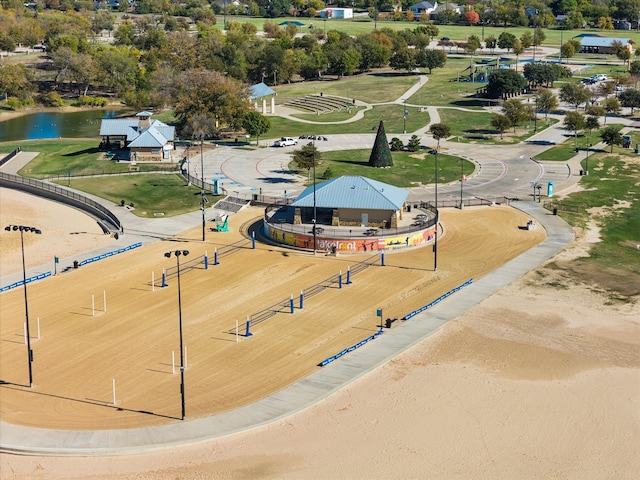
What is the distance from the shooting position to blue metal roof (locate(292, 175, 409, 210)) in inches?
3127

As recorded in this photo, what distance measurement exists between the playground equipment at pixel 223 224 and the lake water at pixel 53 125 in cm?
6370

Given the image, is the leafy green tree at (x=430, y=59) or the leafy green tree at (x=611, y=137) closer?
the leafy green tree at (x=611, y=137)

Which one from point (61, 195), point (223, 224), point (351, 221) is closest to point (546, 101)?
point (351, 221)

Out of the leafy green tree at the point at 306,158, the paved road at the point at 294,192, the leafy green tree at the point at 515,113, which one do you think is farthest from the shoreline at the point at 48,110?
the leafy green tree at the point at 306,158

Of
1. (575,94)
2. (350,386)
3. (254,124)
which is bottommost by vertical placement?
(350,386)

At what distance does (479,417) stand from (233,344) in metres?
17.2

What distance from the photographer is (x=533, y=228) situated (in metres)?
83.5

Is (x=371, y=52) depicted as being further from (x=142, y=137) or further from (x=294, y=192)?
(x=294, y=192)

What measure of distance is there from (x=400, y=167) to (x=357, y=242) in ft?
111

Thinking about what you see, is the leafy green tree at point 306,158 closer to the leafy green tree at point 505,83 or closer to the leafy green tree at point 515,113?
the leafy green tree at point 515,113

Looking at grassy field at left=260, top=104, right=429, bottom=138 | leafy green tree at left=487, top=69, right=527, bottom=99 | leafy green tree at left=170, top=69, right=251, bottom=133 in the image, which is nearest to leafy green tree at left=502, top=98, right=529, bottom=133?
grassy field at left=260, top=104, right=429, bottom=138

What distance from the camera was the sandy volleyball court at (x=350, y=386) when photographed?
43.5 metres

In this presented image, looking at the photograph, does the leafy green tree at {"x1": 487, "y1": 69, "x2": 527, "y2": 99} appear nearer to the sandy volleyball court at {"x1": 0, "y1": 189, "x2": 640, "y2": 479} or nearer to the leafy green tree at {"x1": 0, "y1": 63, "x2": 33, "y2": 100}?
the sandy volleyball court at {"x1": 0, "y1": 189, "x2": 640, "y2": 479}

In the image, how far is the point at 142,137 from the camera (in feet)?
364
